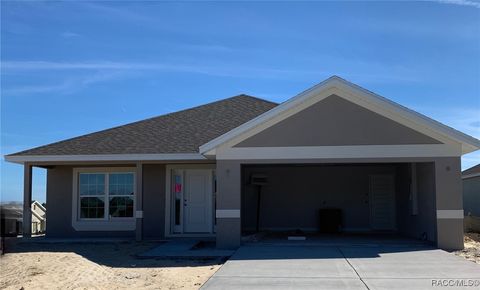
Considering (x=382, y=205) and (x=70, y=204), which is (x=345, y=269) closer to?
(x=382, y=205)

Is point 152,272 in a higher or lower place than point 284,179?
lower

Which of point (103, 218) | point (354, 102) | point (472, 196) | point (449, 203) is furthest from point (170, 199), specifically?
point (472, 196)

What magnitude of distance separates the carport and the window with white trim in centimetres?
389

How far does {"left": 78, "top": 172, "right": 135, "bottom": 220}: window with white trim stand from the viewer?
18797 mm

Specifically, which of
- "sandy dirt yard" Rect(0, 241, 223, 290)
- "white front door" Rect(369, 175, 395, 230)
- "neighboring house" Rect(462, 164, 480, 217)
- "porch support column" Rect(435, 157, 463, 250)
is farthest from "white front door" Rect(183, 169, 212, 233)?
"neighboring house" Rect(462, 164, 480, 217)

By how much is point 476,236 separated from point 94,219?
12.9 m

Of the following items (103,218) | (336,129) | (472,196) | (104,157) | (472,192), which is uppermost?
(336,129)

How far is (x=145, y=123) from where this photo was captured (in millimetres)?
→ 20516

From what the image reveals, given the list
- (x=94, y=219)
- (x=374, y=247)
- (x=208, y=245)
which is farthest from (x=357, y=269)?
(x=94, y=219)

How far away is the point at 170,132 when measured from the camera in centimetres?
1909

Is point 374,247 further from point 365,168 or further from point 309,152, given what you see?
point 365,168

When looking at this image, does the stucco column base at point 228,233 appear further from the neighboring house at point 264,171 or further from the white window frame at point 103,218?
the white window frame at point 103,218

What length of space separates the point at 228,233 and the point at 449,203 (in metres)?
5.73

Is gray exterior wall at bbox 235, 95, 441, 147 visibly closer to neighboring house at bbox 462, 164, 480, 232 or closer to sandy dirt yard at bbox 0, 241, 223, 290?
sandy dirt yard at bbox 0, 241, 223, 290
